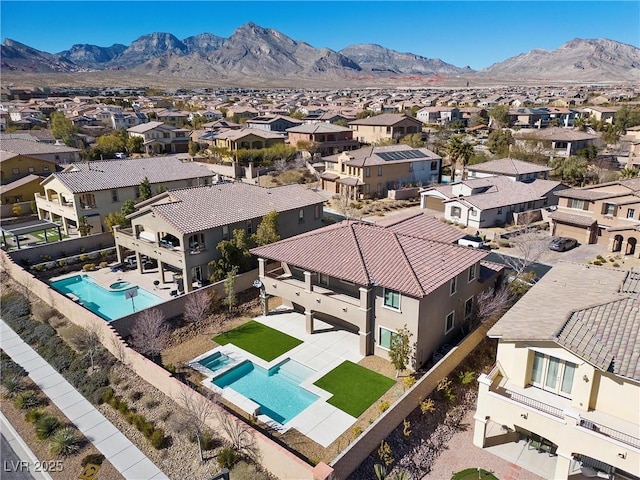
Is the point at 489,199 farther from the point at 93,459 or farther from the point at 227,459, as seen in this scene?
the point at 93,459

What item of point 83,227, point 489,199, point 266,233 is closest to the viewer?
point 266,233

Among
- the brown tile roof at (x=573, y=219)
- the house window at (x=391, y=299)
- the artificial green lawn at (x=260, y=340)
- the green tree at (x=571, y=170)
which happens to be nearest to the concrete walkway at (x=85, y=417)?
the artificial green lawn at (x=260, y=340)

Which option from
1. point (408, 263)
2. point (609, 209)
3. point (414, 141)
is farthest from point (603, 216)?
point (414, 141)

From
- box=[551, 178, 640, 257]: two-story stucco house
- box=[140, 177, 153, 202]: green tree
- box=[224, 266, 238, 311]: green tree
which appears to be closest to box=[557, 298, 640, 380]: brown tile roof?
box=[224, 266, 238, 311]: green tree

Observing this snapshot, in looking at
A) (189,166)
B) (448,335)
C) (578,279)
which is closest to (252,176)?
(189,166)

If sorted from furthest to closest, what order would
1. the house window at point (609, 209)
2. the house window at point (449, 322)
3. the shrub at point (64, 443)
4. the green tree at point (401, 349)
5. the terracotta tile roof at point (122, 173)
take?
the house window at point (609, 209), the terracotta tile roof at point (122, 173), the house window at point (449, 322), the green tree at point (401, 349), the shrub at point (64, 443)

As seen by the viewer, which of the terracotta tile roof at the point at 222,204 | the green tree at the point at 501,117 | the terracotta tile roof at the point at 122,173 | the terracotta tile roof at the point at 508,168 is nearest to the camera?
the terracotta tile roof at the point at 222,204

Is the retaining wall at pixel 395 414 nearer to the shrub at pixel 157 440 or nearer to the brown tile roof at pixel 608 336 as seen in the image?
the brown tile roof at pixel 608 336
